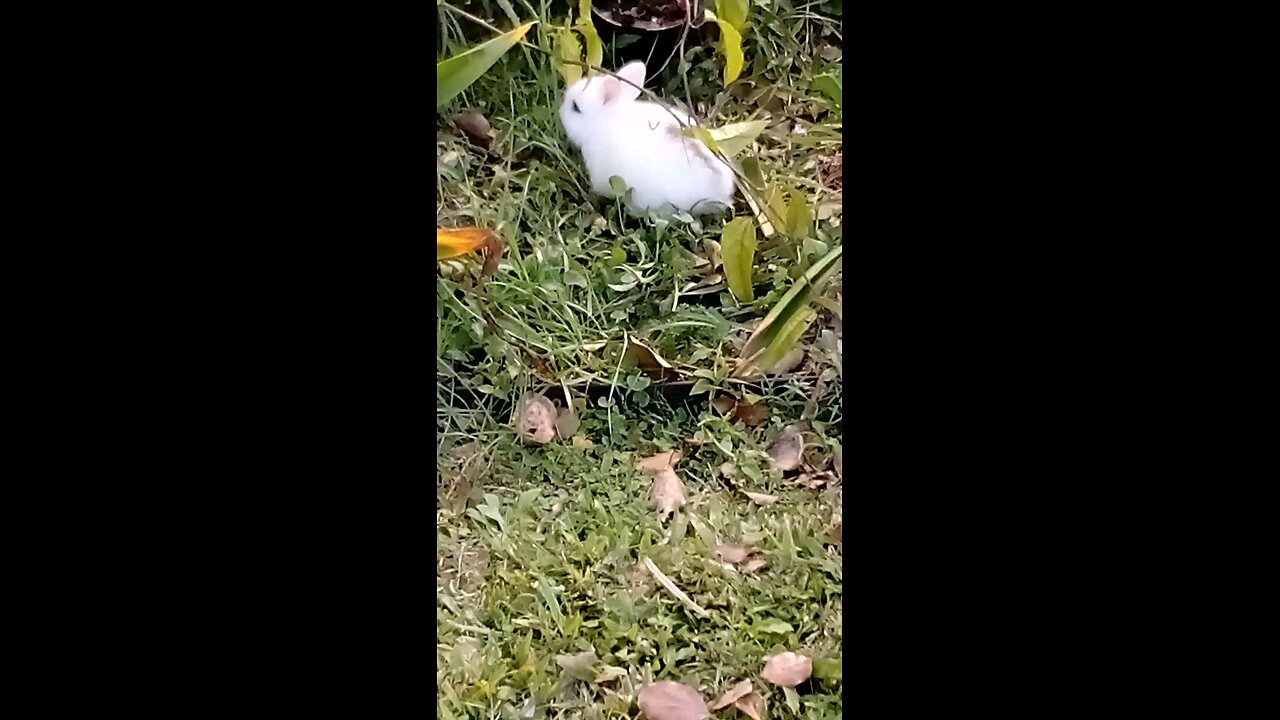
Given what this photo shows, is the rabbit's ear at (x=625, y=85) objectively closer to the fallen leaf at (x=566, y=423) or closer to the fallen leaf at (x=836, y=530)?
the fallen leaf at (x=566, y=423)

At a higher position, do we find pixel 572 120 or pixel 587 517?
pixel 572 120

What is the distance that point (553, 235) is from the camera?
1170 millimetres

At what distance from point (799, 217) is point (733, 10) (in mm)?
200

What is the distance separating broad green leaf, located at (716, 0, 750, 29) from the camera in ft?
3.84

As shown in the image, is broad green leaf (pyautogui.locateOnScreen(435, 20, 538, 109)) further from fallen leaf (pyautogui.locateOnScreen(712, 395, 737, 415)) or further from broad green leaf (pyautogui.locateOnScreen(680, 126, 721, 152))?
fallen leaf (pyautogui.locateOnScreen(712, 395, 737, 415))

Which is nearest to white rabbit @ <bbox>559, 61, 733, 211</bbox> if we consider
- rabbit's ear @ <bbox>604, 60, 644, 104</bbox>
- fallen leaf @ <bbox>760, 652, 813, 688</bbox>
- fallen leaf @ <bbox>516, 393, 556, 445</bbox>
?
rabbit's ear @ <bbox>604, 60, 644, 104</bbox>

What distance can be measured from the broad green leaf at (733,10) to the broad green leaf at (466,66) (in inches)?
7.5

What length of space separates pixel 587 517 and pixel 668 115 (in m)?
0.38

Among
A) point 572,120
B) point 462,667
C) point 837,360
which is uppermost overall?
point 572,120

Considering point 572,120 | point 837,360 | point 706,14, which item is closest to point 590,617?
point 837,360

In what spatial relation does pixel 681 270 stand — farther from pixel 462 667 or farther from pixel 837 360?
pixel 462 667

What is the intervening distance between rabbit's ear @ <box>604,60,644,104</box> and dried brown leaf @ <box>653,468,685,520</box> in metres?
0.35

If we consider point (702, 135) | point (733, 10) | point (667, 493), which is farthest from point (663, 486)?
point (733, 10)

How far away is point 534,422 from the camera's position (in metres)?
1.17
